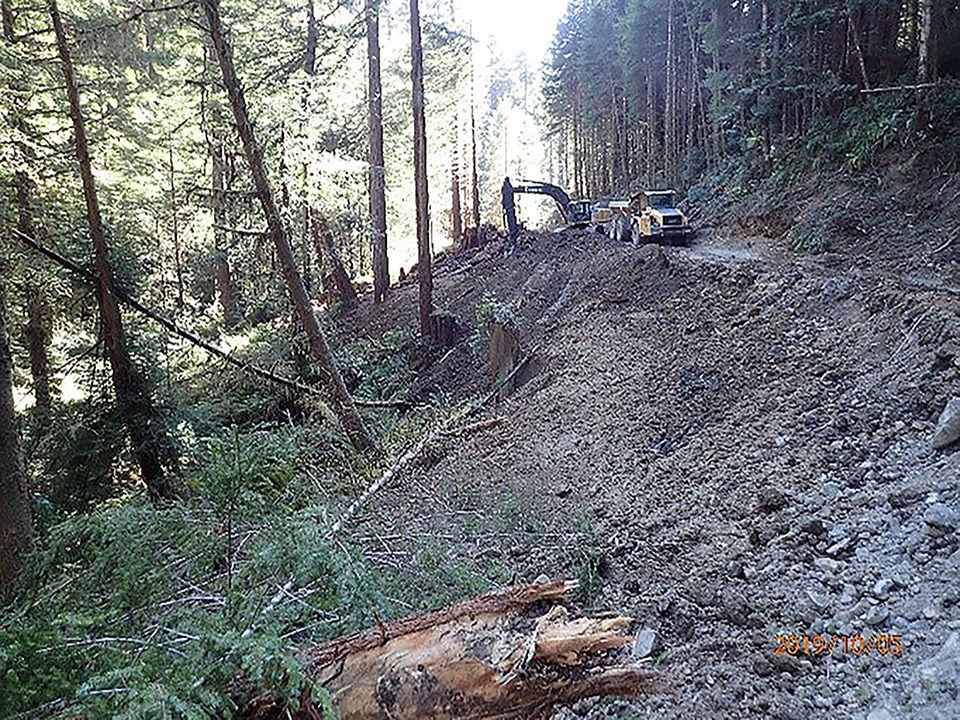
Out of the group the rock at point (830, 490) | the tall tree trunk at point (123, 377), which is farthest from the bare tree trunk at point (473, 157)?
the rock at point (830, 490)

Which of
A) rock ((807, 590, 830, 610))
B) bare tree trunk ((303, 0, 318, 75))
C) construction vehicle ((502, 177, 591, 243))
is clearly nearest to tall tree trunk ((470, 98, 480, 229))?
construction vehicle ((502, 177, 591, 243))

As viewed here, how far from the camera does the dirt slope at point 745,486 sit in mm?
3498

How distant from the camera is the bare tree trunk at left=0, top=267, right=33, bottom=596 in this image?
5582 mm

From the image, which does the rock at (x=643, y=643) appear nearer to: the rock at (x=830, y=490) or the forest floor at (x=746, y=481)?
the forest floor at (x=746, y=481)

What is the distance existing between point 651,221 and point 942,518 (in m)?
15.3

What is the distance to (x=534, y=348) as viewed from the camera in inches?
564

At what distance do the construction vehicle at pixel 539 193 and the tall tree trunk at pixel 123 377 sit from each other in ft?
49.4

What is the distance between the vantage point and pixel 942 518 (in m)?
4.06

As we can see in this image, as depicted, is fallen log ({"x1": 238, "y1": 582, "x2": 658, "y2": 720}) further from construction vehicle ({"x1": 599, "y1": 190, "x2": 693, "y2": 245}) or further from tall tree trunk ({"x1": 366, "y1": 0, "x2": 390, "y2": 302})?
tall tree trunk ({"x1": 366, "y1": 0, "x2": 390, "y2": 302})

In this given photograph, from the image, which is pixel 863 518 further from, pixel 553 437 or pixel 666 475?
pixel 553 437

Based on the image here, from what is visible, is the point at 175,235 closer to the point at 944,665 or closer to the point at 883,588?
the point at 883,588

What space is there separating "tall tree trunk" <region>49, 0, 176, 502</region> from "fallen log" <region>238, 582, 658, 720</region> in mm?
7160

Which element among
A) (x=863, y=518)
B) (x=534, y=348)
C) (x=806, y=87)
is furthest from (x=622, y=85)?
(x=863, y=518)
